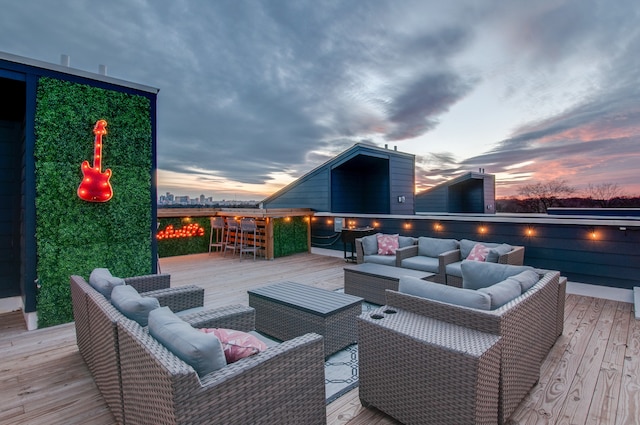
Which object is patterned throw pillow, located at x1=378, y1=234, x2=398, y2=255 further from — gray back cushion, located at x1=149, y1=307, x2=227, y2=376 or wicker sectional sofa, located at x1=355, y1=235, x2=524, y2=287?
gray back cushion, located at x1=149, y1=307, x2=227, y2=376

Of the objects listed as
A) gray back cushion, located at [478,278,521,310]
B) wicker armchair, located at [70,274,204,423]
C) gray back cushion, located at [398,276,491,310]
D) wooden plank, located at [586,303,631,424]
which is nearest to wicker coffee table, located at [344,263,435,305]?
gray back cushion, located at [398,276,491,310]

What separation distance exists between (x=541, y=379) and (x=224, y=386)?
247 cm

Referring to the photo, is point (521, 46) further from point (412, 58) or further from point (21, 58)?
point (21, 58)

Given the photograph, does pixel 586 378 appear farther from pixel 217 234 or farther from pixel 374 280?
pixel 217 234

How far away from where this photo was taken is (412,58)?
567 cm

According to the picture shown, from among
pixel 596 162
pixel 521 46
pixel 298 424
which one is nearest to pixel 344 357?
pixel 298 424

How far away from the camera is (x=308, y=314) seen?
2729 mm

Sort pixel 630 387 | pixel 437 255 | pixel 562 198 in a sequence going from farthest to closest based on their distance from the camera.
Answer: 1. pixel 562 198
2. pixel 437 255
3. pixel 630 387

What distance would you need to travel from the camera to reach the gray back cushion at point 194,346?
4.24ft

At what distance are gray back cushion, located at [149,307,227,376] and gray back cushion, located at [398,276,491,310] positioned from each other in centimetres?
143

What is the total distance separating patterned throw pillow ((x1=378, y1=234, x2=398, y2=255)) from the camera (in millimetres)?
5371

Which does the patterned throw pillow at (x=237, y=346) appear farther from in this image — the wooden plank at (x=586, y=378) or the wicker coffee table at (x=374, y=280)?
the wicker coffee table at (x=374, y=280)

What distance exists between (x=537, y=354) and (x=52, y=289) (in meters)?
4.94

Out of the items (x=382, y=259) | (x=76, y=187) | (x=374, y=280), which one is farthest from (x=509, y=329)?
(x=76, y=187)
